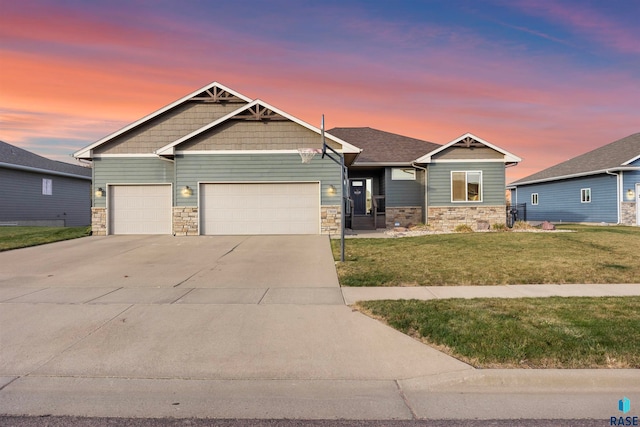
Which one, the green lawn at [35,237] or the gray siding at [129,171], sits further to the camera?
the gray siding at [129,171]

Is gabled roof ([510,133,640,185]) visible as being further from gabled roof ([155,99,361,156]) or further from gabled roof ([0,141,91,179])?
gabled roof ([0,141,91,179])

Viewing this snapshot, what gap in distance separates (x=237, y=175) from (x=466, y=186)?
38.6 ft

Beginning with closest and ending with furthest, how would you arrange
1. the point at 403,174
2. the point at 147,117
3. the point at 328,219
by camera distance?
1. the point at 328,219
2. the point at 147,117
3. the point at 403,174

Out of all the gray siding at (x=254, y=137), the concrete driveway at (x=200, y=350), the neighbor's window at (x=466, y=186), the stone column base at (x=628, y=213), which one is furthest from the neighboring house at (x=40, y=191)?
the stone column base at (x=628, y=213)

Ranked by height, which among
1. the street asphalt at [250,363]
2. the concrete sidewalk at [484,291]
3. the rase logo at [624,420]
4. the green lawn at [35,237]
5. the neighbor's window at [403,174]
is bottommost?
the rase logo at [624,420]

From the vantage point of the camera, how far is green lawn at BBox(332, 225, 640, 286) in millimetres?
9219

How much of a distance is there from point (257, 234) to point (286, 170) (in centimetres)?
315

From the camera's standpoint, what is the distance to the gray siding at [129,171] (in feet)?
62.5

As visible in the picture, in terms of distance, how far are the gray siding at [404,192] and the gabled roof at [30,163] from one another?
2245cm

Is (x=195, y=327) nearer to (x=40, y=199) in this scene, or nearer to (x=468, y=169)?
(x=468, y=169)

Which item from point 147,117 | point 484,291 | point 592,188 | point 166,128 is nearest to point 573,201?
point 592,188

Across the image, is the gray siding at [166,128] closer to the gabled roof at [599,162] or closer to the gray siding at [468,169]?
the gray siding at [468,169]

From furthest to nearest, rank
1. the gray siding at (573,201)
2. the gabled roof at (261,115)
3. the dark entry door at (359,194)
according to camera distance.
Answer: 1. the gray siding at (573,201)
2. the dark entry door at (359,194)
3. the gabled roof at (261,115)

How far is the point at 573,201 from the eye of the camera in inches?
1178
